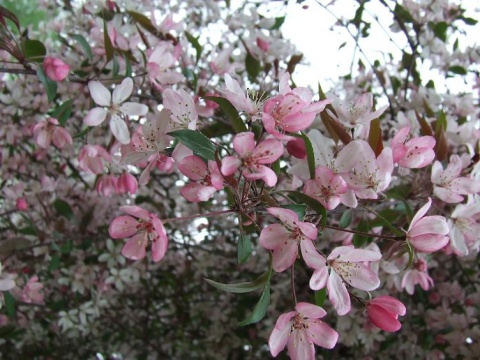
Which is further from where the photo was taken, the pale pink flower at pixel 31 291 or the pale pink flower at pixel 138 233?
the pale pink flower at pixel 31 291

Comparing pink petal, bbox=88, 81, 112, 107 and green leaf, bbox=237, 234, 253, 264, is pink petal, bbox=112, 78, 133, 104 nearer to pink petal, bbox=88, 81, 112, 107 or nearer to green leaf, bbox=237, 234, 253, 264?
pink petal, bbox=88, 81, 112, 107

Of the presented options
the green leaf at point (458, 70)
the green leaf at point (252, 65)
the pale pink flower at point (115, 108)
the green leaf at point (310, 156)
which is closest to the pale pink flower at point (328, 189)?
the green leaf at point (310, 156)

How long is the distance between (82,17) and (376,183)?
5.06 feet

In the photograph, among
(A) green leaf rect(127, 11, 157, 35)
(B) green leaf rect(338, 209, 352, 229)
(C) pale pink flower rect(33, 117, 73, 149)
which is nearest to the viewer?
(B) green leaf rect(338, 209, 352, 229)

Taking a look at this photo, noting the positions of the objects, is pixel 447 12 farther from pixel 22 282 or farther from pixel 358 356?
pixel 22 282

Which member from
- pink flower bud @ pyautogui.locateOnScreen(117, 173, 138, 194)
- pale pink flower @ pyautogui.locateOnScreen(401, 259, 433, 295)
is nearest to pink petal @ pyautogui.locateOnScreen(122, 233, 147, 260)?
pink flower bud @ pyautogui.locateOnScreen(117, 173, 138, 194)

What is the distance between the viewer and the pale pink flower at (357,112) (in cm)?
92

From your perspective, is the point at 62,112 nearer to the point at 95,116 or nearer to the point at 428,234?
the point at 95,116

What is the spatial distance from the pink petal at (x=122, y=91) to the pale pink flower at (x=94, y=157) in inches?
6.5

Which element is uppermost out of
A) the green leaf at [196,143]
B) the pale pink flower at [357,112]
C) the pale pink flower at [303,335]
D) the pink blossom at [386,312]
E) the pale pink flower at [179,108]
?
the green leaf at [196,143]

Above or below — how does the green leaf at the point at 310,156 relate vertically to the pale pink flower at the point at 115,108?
above

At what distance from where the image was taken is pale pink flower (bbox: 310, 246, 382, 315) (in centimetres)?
75

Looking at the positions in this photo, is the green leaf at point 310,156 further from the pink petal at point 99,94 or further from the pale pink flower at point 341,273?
the pink petal at point 99,94

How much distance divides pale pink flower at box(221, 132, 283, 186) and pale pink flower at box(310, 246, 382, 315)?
0.14 meters
